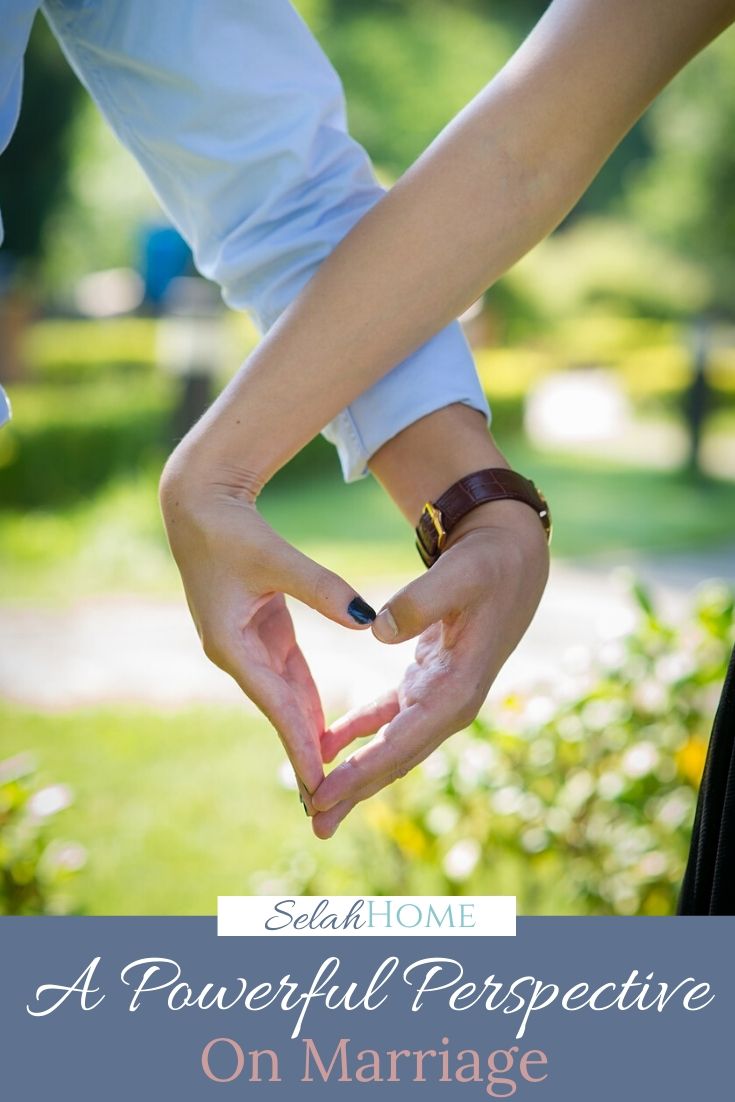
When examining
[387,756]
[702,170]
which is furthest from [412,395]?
[702,170]

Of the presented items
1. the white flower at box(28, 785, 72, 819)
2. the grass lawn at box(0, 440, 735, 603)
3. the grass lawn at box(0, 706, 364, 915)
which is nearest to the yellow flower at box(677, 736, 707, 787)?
the grass lawn at box(0, 706, 364, 915)

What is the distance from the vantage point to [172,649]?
496 centimetres

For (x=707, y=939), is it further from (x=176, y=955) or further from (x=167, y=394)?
(x=167, y=394)

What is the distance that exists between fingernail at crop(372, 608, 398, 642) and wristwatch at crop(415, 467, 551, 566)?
108mm

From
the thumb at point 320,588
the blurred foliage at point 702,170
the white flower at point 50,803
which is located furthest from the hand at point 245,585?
the blurred foliage at point 702,170

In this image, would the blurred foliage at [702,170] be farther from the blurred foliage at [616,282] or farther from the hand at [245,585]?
the hand at [245,585]

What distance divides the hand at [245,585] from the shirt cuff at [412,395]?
15 cm

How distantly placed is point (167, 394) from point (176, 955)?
7947 millimetres

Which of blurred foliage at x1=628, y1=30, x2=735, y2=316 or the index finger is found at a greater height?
the index finger

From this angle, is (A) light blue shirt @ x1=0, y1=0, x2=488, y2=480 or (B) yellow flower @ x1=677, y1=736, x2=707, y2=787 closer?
(A) light blue shirt @ x1=0, y1=0, x2=488, y2=480

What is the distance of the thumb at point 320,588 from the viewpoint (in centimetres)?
97

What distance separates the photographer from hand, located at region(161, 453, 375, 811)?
98cm

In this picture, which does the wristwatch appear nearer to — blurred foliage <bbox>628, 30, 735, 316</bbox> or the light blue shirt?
the light blue shirt

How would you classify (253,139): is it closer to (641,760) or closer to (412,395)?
(412,395)
